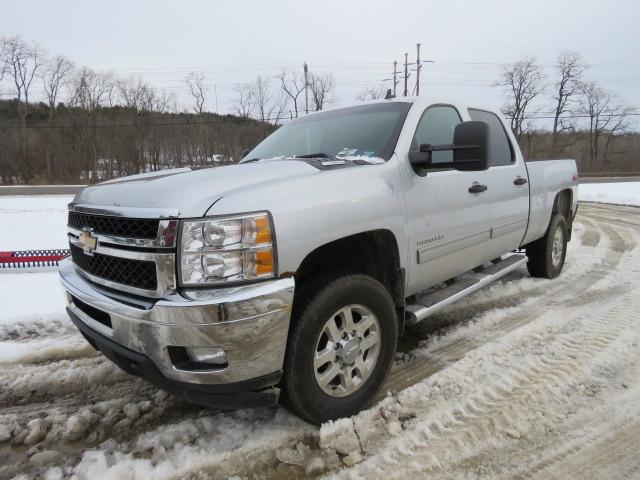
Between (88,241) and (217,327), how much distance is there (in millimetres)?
1014

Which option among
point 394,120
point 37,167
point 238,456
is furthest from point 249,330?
point 37,167

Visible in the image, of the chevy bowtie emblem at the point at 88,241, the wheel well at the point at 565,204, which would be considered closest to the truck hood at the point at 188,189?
the chevy bowtie emblem at the point at 88,241

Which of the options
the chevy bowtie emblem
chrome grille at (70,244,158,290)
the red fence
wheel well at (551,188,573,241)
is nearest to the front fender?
chrome grille at (70,244,158,290)

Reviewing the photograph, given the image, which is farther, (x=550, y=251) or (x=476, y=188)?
(x=550, y=251)

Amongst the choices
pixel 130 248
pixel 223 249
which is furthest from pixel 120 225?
pixel 223 249

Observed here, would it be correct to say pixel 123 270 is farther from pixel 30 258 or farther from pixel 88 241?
pixel 30 258

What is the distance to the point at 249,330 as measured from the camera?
6.16ft

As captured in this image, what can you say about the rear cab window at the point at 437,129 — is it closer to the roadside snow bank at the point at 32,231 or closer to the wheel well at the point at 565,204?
the wheel well at the point at 565,204

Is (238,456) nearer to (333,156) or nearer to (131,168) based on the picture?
(333,156)

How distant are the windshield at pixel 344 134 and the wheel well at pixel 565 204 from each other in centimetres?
303

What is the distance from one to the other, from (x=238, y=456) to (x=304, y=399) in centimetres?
46

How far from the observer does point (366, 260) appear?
2.68 m

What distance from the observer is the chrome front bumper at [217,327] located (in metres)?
1.82

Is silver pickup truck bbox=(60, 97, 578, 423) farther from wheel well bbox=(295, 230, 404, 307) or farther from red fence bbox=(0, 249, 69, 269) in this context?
red fence bbox=(0, 249, 69, 269)
